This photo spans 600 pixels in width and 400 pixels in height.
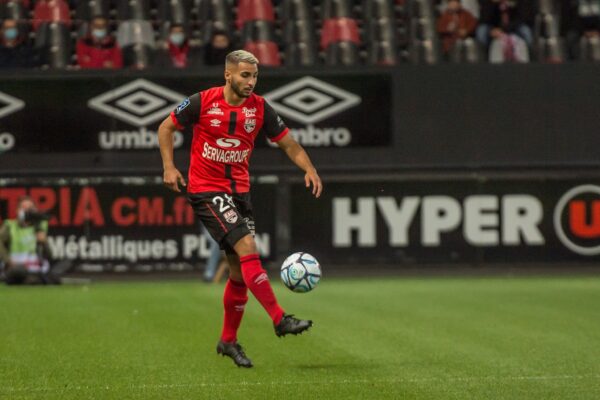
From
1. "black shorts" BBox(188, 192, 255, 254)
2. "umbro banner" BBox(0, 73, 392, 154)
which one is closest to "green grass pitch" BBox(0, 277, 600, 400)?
"black shorts" BBox(188, 192, 255, 254)

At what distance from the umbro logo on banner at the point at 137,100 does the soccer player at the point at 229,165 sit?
12.9m

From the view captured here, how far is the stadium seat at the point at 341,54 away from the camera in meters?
23.2

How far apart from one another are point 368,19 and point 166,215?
5.52m

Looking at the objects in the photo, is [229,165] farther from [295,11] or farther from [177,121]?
[295,11]

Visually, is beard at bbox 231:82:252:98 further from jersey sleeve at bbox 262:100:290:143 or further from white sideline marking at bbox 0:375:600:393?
white sideline marking at bbox 0:375:600:393

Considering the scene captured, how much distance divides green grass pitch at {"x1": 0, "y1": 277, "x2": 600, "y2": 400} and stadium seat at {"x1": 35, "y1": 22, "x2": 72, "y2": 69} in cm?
567

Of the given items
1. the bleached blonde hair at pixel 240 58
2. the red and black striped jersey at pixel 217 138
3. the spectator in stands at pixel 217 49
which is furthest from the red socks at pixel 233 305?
Result: the spectator in stands at pixel 217 49

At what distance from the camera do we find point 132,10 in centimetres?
2395

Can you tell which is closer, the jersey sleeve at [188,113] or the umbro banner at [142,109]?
the jersey sleeve at [188,113]

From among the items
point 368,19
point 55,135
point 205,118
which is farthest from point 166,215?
point 205,118

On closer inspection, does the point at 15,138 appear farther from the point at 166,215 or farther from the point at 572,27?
the point at 572,27

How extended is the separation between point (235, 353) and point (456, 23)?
1522cm

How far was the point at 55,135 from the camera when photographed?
22484 mm

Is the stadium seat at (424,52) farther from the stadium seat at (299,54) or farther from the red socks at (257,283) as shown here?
the red socks at (257,283)
